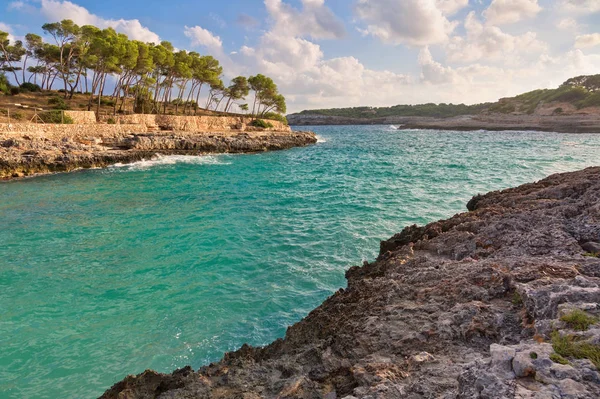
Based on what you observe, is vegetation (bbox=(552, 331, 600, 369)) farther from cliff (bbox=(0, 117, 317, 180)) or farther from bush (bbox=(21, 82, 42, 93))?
bush (bbox=(21, 82, 42, 93))

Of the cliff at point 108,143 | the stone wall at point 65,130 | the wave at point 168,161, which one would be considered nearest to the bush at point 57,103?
the cliff at point 108,143

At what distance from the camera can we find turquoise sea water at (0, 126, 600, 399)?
656 cm

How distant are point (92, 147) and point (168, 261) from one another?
29.0 metres

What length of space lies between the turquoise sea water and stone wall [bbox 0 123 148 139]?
1071 centimetres

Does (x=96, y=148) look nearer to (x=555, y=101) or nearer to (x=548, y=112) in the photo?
(x=548, y=112)

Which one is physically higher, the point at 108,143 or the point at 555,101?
the point at 555,101

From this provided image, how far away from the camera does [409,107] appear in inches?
7707

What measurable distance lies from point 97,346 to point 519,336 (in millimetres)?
7132

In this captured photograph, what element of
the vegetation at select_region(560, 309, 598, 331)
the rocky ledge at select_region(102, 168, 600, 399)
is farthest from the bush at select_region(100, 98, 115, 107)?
the vegetation at select_region(560, 309, 598, 331)

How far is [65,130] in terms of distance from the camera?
34969 mm

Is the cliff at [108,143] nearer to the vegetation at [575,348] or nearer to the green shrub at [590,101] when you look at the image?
the vegetation at [575,348]

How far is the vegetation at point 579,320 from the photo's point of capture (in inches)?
124

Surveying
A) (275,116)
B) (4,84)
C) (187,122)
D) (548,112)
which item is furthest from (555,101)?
(4,84)

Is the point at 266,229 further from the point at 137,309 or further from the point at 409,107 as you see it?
the point at 409,107
